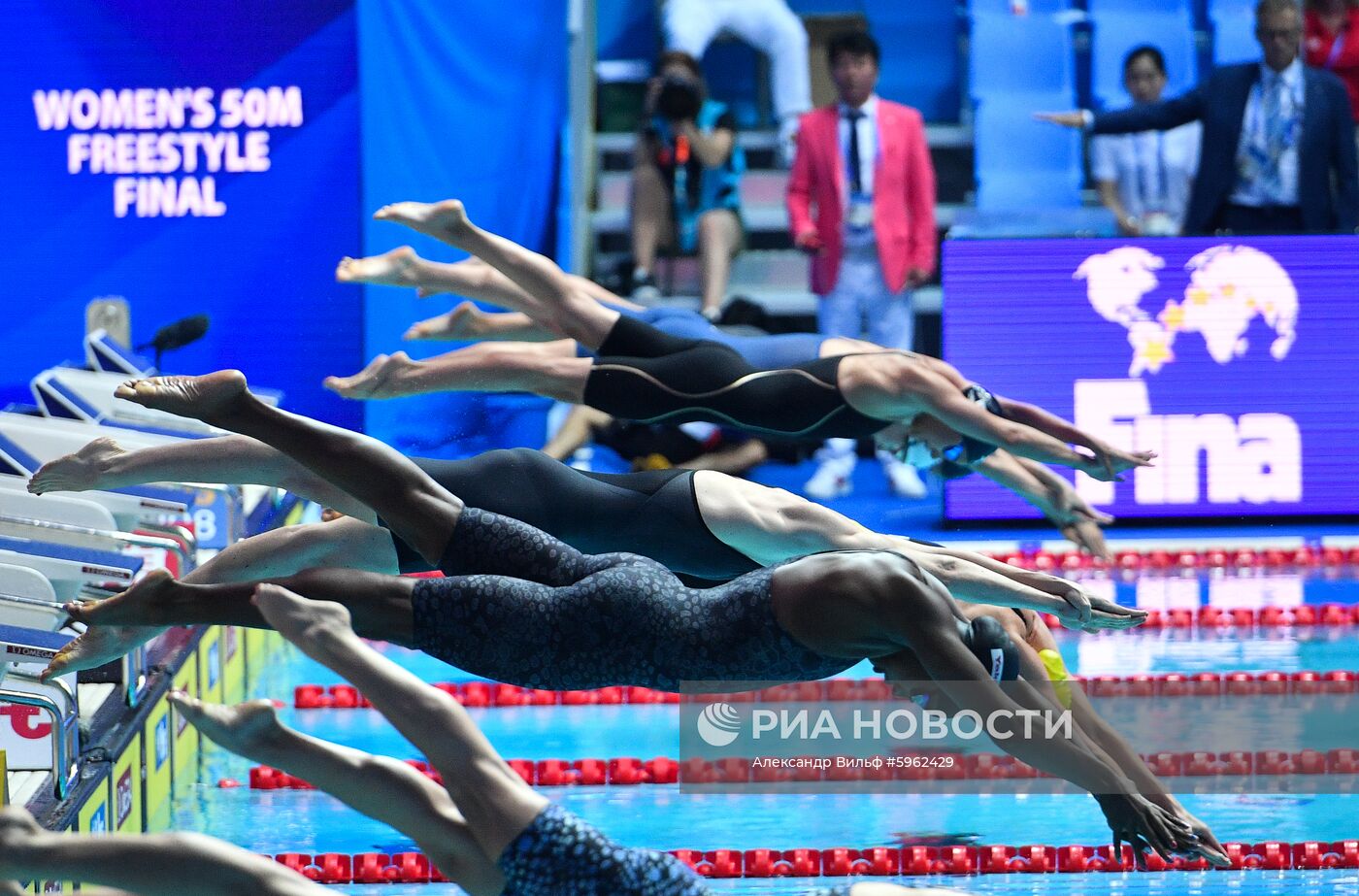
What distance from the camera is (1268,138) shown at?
9.69 metres

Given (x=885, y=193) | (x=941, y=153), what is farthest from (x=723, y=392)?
(x=941, y=153)

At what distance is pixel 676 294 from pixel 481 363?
4.59 metres

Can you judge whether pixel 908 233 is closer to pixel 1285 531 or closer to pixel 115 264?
pixel 1285 531

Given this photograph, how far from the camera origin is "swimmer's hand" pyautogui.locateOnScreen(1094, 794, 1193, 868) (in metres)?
3.83

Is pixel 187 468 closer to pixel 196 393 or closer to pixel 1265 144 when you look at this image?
pixel 196 393

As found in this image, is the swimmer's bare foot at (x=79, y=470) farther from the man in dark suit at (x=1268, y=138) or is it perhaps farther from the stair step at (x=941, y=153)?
the stair step at (x=941, y=153)

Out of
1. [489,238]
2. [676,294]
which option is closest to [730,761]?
[489,238]

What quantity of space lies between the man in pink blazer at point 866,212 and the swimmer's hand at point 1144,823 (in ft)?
20.5

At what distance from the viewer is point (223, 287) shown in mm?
9078

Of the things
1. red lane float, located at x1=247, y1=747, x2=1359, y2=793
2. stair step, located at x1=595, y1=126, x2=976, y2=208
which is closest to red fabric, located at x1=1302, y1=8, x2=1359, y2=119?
stair step, located at x1=595, y1=126, x2=976, y2=208

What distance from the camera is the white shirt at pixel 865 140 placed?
33.4 ft

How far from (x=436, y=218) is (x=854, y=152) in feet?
13.9

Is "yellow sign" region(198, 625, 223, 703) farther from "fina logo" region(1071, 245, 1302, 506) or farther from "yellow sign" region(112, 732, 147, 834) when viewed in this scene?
"fina logo" region(1071, 245, 1302, 506)

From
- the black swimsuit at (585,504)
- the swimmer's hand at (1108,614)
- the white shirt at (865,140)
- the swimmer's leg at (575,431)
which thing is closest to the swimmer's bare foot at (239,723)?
the black swimsuit at (585,504)
